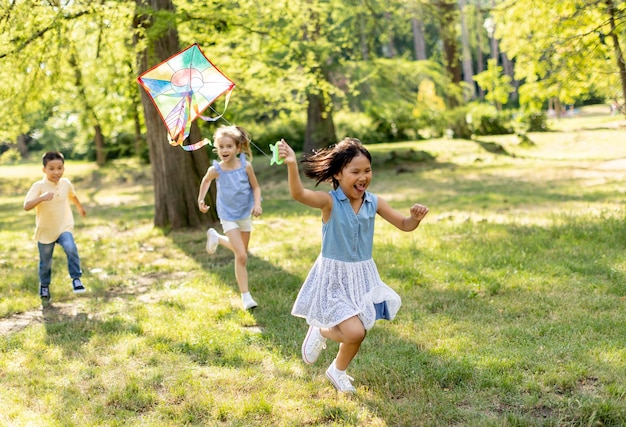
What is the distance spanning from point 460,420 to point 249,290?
146 inches

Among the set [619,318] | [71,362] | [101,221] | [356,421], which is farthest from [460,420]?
[101,221]

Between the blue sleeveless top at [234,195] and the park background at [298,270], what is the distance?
869mm

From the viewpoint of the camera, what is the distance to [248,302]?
263 inches

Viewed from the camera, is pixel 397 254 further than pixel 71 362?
Yes

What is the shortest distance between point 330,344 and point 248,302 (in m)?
1.40

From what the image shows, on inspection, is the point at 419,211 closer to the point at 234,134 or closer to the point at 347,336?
the point at 347,336

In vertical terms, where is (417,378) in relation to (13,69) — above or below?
below

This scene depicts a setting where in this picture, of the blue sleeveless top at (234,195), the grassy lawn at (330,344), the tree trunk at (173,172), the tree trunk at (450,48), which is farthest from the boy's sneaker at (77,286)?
the tree trunk at (450,48)

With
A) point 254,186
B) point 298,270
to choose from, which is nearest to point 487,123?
point 298,270

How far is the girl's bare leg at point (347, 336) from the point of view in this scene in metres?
4.40

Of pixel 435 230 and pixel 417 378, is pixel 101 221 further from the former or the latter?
pixel 417 378

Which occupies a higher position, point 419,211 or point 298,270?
point 419,211

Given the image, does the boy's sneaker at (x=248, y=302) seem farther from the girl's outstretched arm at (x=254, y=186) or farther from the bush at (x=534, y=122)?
the bush at (x=534, y=122)

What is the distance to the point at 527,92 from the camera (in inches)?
430
